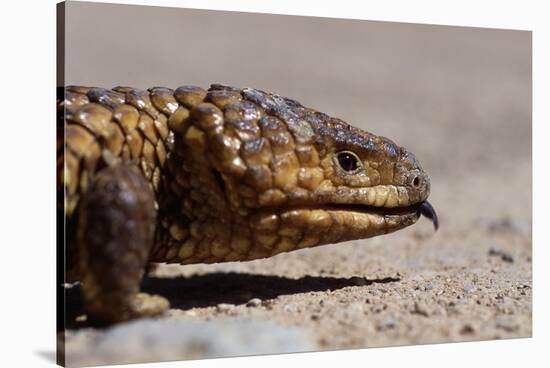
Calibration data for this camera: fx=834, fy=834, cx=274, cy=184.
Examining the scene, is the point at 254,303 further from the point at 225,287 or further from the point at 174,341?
the point at 174,341

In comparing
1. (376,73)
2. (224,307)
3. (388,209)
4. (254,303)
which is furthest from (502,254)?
(376,73)

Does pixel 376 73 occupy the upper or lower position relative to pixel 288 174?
upper

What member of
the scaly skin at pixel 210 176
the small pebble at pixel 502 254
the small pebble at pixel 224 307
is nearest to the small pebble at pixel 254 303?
the small pebble at pixel 224 307

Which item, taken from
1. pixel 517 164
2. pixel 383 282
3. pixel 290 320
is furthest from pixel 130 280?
pixel 517 164

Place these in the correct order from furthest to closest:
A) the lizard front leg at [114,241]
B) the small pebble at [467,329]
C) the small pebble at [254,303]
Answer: the small pebble at [254,303], the small pebble at [467,329], the lizard front leg at [114,241]

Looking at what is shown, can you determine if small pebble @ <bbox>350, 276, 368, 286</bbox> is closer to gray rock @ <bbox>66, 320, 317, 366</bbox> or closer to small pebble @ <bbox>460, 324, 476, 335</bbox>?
small pebble @ <bbox>460, 324, 476, 335</bbox>

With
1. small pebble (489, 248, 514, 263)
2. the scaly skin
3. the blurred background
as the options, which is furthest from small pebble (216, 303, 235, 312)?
the blurred background

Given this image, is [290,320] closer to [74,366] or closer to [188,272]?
[74,366]

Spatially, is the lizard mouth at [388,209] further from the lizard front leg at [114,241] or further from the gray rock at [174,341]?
the lizard front leg at [114,241]
